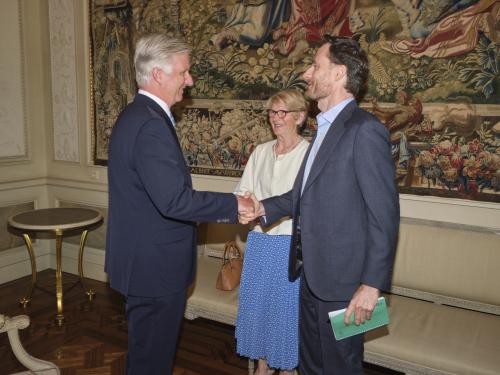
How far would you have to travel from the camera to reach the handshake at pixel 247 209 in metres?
2.42

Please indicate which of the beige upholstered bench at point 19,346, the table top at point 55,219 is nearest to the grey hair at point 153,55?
the beige upholstered bench at point 19,346

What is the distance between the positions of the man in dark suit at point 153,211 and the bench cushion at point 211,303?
97 cm

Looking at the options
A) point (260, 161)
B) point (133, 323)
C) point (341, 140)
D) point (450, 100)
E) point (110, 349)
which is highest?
point (450, 100)

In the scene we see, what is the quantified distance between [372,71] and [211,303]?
2101 mm

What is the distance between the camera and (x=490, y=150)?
3074 millimetres

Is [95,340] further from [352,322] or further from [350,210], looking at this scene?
[350,210]

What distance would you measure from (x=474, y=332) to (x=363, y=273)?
1.39m

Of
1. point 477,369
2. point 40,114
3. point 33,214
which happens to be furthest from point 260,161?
point 40,114

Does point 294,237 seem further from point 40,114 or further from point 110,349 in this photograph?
point 40,114

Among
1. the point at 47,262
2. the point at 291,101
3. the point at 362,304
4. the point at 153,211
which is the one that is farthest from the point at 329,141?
the point at 47,262

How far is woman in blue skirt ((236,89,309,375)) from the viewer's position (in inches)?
114

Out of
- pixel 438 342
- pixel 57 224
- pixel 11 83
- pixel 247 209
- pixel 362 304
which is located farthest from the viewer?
pixel 11 83

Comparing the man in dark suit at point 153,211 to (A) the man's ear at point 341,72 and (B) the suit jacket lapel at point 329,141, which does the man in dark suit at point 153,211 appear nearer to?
(B) the suit jacket lapel at point 329,141

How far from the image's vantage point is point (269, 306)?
2.94m
